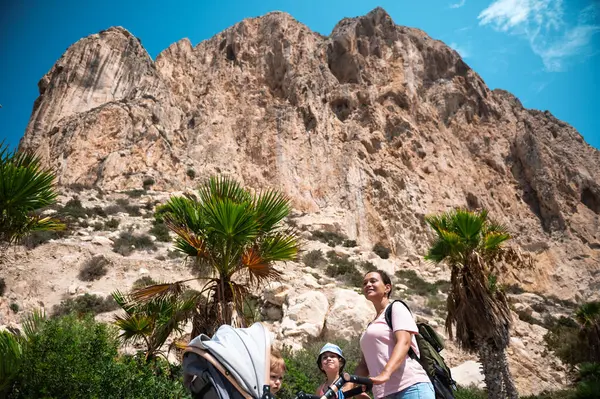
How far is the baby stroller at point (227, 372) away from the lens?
2.02 metres

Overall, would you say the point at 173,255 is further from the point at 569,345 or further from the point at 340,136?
the point at 340,136

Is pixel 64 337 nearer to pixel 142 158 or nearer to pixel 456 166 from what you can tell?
pixel 142 158

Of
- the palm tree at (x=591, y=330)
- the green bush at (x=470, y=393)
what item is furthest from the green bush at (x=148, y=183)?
the palm tree at (x=591, y=330)

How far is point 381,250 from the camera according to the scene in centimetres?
2616

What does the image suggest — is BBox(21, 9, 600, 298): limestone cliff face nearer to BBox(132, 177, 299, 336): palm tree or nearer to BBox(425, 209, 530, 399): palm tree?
BBox(425, 209, 530, 399): palm tree

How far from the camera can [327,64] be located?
38375 millimetres

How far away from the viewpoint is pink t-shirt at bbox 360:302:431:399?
2203 mm

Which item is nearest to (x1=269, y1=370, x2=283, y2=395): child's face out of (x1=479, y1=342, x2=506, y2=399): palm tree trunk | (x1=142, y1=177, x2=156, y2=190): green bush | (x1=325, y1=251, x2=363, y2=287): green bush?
(x1=479, y1=342, x2=506, y2=399): palm tree trunk

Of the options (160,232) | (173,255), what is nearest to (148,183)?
(160,232)

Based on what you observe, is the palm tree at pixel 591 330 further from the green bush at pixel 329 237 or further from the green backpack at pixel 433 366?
the green bush at pixel 329 237

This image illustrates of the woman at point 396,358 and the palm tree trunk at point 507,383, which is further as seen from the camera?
the palm tree trunk at point 507,383

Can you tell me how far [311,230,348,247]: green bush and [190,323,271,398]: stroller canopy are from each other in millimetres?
19891

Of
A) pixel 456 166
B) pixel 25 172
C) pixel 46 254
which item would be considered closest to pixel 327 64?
pixel 456 166

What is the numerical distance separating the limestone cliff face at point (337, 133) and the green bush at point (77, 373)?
22.2 metres
